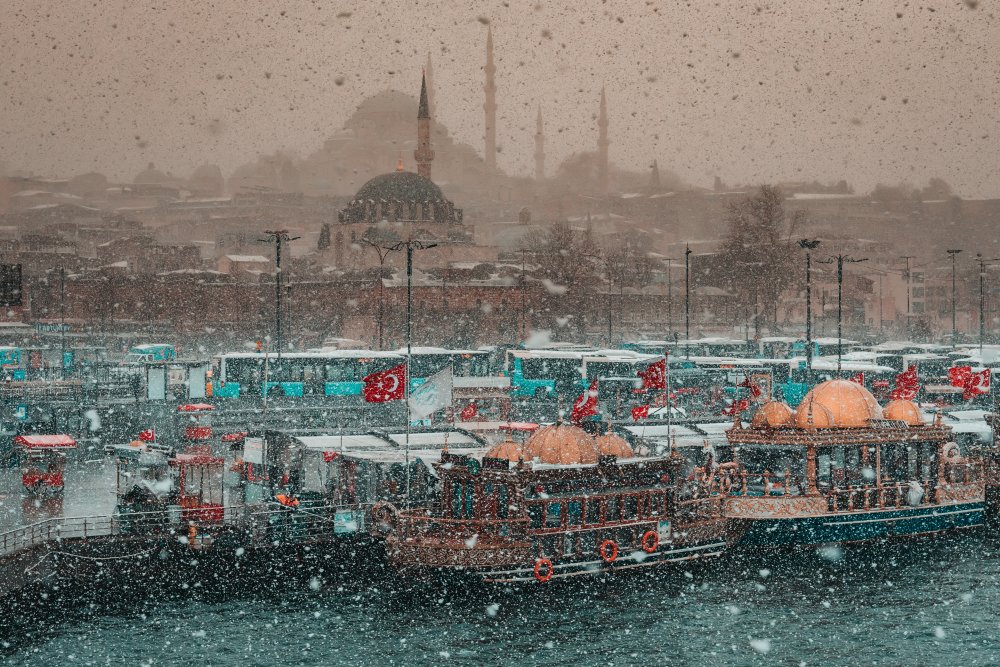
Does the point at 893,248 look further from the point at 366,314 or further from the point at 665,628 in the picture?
the point at 665,628

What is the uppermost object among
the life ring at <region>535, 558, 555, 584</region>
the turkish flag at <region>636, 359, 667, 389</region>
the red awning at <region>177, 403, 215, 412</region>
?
the turkish flag at <region>636, 359, 667, 389</region>

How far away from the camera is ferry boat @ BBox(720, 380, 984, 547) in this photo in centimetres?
2378

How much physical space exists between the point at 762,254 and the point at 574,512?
60.9 meters

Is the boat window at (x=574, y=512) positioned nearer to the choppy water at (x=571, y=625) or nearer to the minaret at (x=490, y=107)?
the choppy water at (x=571, y=625)

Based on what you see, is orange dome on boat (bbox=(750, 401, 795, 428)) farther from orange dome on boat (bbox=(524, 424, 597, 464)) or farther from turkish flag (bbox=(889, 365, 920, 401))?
turkish flag (bbox=(889, 365, 920, 401))

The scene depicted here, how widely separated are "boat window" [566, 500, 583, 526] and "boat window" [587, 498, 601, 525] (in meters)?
0.23

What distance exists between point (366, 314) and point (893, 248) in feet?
294

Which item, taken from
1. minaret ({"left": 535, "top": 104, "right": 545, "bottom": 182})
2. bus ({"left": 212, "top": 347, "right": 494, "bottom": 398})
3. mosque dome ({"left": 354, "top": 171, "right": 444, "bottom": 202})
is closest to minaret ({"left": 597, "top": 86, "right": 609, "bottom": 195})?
minaret ({"left": 535, "top": 104, "right": 545, "bottom": 182})

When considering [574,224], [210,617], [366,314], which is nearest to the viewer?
[210,617]

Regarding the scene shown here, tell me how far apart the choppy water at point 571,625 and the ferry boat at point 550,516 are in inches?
17.9

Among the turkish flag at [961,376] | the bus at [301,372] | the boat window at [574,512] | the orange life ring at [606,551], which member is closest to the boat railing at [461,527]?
the boat window at [574,512]

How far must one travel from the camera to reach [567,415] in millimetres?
40000

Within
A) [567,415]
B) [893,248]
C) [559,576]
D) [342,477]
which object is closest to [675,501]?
[559,576]

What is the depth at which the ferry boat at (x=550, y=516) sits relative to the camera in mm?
20484
